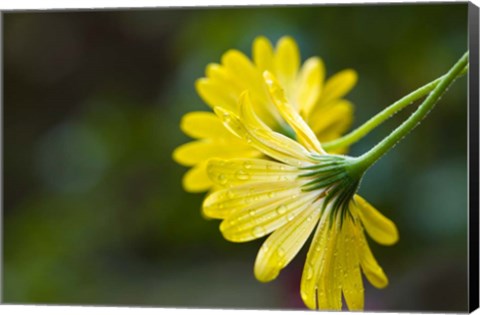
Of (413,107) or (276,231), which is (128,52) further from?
(276,231)

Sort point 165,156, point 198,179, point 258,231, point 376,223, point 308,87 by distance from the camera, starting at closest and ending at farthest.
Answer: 1. point 258,231
2. point 376,223
3. point 198,179
4. point 308,87
5. point 165,156

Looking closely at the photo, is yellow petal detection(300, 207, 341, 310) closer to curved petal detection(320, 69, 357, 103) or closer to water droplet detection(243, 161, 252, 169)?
water droplet detection(243, 161, 252, 169)

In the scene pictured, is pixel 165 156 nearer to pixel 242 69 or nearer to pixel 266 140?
pixel 242 69

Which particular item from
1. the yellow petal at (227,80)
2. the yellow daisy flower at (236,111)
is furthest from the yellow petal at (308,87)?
the yellow petal at (227,80)

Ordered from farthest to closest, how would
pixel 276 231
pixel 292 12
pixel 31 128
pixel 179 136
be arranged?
pixel 31 128 < pixel 179 136 < pixel 292 12 < pixel 276 231

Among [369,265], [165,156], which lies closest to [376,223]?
[369,265]

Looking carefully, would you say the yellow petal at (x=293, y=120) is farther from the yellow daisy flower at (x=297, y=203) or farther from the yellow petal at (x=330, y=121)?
the yellow petal at (x=330, y=121)

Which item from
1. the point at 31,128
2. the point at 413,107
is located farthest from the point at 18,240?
the point at 413,107
